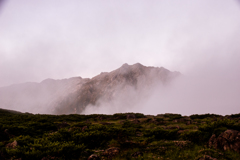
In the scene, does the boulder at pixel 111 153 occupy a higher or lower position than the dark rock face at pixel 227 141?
lower

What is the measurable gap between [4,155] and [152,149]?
34.1 ft

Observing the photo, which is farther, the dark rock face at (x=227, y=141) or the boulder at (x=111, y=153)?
the boulder at (x=111, y=153)

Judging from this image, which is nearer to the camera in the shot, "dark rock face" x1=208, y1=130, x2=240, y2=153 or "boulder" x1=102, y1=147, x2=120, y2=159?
"dark rock face" x1=208, y1=130, x2=240, y2=153

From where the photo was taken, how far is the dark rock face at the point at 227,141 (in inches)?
324

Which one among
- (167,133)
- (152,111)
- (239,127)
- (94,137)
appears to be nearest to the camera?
(239,127)

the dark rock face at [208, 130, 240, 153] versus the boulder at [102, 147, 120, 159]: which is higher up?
the dark rock face at [208, 130, 240, 153]

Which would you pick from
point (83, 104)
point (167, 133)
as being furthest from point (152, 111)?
point (167, 133)

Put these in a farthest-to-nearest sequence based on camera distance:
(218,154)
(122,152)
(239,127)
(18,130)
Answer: (18,130)
(239,127)
(122,152)
(218,154)

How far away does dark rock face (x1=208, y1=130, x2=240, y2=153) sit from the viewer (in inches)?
324

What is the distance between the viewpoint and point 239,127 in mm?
10016

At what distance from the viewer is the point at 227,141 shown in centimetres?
862

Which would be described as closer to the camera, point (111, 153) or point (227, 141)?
point (227, 141)

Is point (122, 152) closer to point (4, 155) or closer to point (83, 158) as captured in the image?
point (83, 158)

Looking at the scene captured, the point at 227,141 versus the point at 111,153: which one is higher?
the point at 227,141
